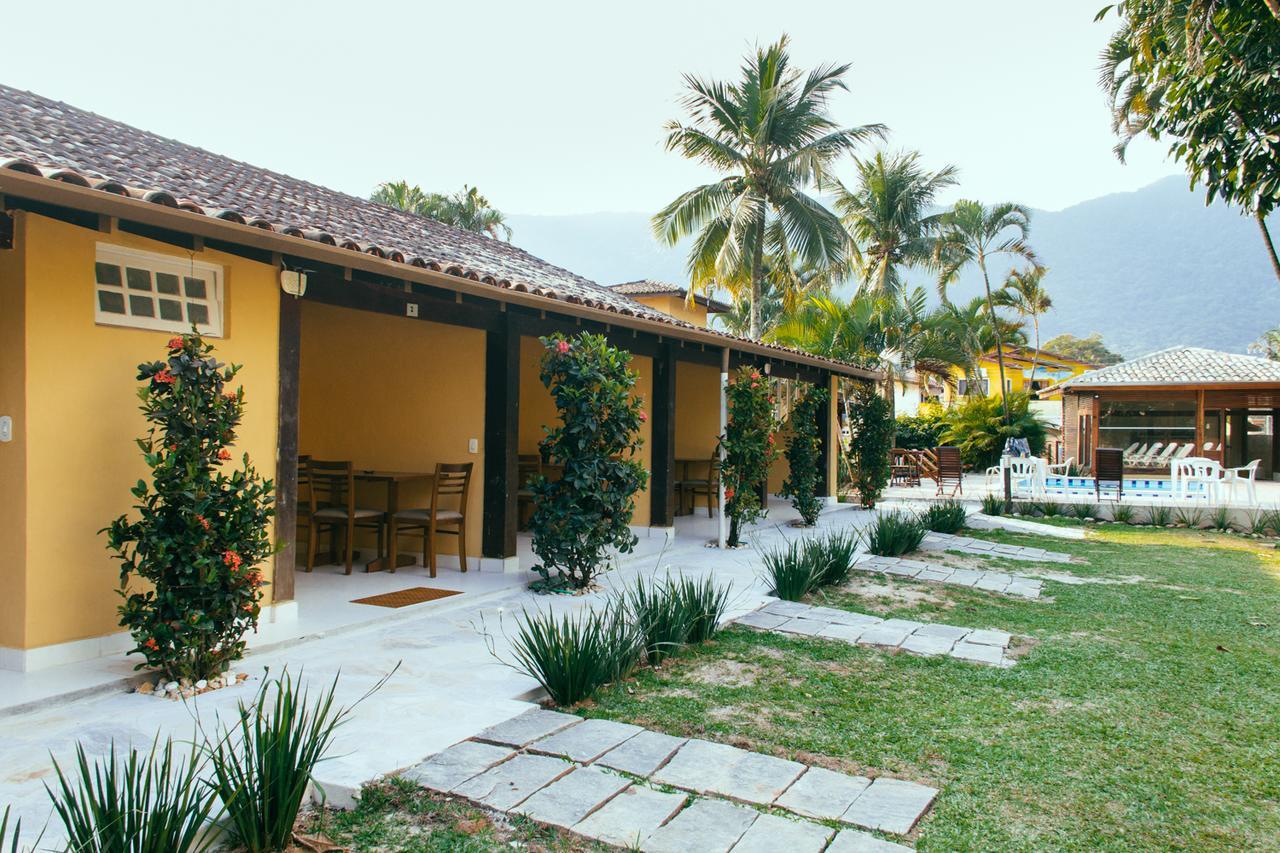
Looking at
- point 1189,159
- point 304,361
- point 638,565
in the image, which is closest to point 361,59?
point 304,361

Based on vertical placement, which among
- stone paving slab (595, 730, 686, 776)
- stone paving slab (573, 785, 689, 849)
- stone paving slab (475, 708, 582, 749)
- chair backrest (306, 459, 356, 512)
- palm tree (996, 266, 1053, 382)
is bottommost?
stone paving slab (573, 785, 689, 849)

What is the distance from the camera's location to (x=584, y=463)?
7316 millimetres

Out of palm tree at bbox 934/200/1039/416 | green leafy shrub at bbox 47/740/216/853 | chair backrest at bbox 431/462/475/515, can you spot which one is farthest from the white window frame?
palm tree at bbox 934/200/1039/416

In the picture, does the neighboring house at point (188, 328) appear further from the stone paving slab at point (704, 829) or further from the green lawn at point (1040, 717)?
the stone paving slab at point (704, 829)

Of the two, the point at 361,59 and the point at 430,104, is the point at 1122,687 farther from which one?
the point at 430,104

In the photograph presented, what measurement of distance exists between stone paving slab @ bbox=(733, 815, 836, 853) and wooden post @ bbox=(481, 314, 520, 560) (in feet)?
16.6

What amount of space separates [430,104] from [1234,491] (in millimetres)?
39563

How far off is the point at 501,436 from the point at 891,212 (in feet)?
68.1

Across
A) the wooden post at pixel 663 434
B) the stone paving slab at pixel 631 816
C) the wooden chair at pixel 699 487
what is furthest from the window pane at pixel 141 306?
the wooden chair at pixel 699 487

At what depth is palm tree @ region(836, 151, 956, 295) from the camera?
25.2 m

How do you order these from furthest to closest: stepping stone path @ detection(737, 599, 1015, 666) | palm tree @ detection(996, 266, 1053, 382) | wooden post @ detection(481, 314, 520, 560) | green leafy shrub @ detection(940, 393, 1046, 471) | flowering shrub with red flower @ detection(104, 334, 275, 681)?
palm tree @ detection(996, 266, 1053, 382) < green leafy shrub @ detection(940, 393, 1046, 471) < wooden post @ detection(481, 314, 520, 560) < stepping stone path @ detection(737, 599, 1015, 666) < flowering shrub with red flower @ detection(104, 334, 275, 681)

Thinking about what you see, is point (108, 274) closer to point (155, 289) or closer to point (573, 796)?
point (155, 289)

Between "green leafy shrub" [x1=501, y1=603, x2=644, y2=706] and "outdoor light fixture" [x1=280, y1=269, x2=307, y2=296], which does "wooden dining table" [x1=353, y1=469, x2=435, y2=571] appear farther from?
"green leafy shrub" [x1=501, y1=603, x2=644, y2=706]

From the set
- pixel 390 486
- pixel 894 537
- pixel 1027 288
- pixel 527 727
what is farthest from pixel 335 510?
pixel 1027 288
